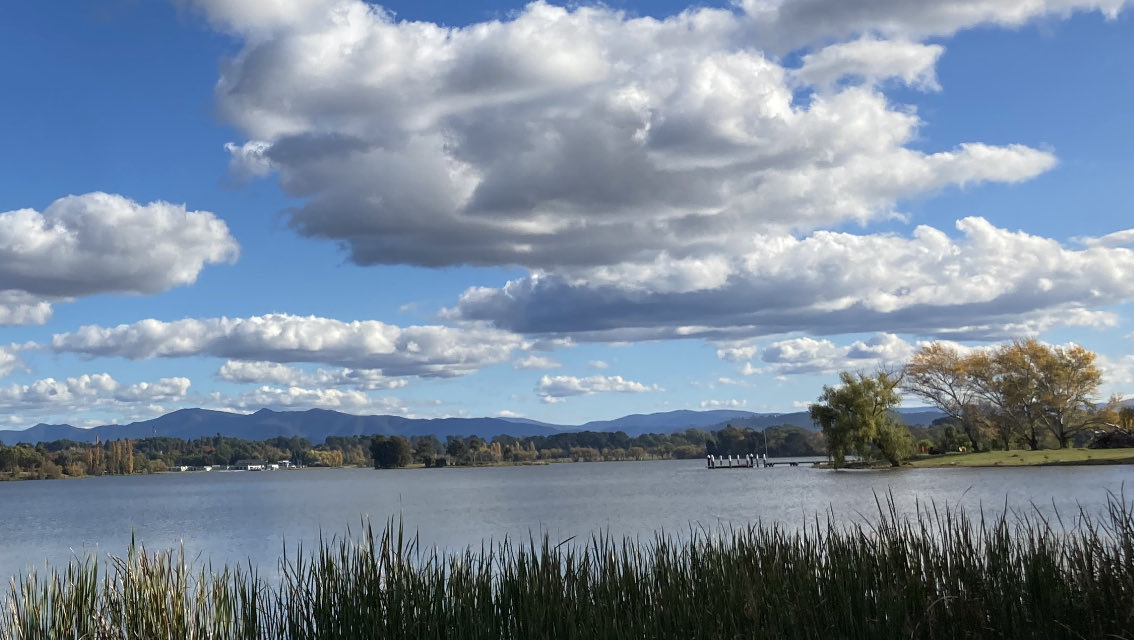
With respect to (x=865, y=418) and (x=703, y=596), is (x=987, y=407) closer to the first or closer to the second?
(x=865, y=418)

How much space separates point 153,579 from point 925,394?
3533 inches

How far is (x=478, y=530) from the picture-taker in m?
43.4

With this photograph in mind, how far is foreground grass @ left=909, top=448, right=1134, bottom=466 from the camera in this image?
67.8m

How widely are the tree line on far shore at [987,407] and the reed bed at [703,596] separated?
7098 centimetres

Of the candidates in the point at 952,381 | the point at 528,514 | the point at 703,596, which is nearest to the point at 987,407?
the point at 952,381

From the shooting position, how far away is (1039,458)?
72.9 meters

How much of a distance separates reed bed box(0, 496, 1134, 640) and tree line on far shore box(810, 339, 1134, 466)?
233 ft

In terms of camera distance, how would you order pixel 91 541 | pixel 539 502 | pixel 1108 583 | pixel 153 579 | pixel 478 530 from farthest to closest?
pixel 539 502
pixel 91 541
pixel 478 530
pixel 153 579
pixel 1108 583

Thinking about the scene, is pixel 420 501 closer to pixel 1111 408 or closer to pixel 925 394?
pixel 925 394

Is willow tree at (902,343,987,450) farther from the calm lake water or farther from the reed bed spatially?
the reed bed

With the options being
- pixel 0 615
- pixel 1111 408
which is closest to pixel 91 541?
pixel 0 615

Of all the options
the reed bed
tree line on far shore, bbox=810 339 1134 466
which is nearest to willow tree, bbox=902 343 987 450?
tree line on far shore, bbox=810 339 1134 466

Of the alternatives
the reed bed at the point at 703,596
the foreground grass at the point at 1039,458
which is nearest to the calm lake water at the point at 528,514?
the foreground grass at the point at 1039,458

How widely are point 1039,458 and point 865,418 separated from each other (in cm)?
1318
